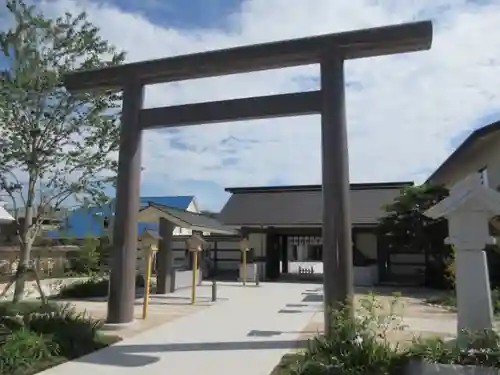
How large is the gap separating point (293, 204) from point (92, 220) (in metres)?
12.3

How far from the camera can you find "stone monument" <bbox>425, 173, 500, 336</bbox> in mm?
5371

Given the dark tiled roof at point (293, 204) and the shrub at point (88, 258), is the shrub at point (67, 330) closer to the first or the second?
the shrub at point (88, 258)

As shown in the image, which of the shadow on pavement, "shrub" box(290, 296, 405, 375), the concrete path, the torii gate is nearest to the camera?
"shrub" box(290, 296, 405, 375)

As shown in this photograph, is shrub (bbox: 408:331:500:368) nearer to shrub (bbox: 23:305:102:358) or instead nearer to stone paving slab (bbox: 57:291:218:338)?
shrub (bbox: 23:305:102:358)

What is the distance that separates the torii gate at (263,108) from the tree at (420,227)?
10.3 metres

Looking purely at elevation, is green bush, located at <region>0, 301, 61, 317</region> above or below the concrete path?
above

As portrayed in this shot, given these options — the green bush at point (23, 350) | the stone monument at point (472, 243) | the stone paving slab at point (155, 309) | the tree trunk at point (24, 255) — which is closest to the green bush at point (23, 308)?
the tree trunk at point (24, 255)

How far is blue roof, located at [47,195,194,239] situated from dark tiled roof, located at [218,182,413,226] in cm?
456

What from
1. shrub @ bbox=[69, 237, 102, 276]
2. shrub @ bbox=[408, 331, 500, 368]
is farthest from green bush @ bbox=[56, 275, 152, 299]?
shrub @ bbox=[408, 331, 500, 368]

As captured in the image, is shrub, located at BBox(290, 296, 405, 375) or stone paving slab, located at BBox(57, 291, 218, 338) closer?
shrub, located at BBox(290, 296, 405, 375)

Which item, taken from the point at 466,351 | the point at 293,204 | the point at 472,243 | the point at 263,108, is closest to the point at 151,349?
the point at 466,351

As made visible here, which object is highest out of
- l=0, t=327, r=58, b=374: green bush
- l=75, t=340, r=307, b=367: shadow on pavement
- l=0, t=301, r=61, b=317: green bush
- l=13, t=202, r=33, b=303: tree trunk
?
l=13, t=202, r=33, b=303: tree trunk

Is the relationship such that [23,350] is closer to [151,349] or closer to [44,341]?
[44,341]

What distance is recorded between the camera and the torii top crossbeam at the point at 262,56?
725cm
